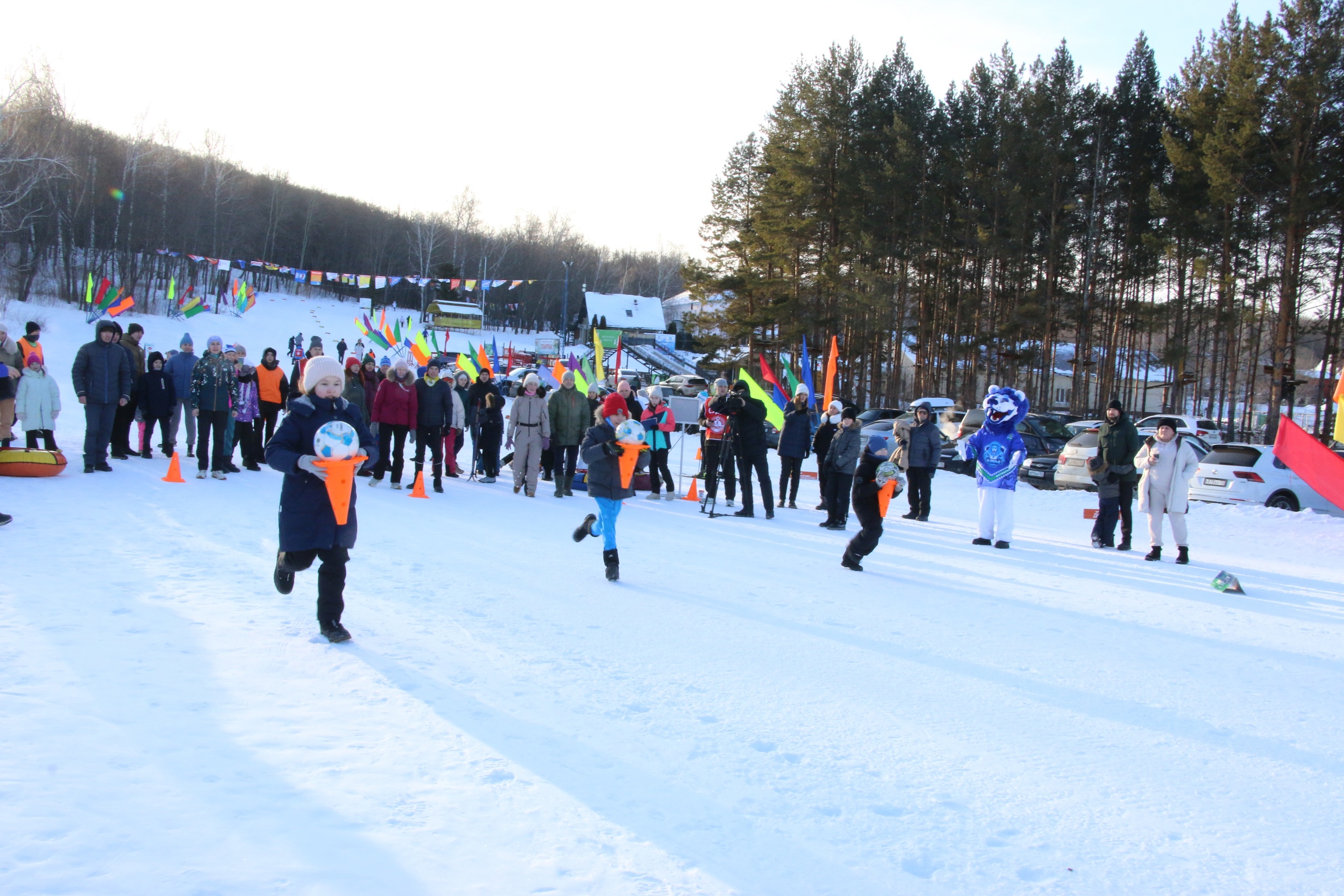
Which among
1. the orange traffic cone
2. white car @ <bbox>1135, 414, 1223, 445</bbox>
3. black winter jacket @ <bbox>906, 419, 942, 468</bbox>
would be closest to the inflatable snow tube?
the orange traffic cone

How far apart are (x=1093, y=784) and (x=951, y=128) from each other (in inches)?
1438

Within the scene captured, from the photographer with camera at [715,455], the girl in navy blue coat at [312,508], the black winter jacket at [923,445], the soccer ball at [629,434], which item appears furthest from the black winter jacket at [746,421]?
the girl in navy blue coat at [312,508]

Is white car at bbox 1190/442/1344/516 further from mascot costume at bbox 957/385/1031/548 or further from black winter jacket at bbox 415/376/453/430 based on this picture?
black winter jacket at bbox 415/376/453/430

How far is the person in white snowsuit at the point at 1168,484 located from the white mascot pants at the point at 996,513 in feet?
4.75

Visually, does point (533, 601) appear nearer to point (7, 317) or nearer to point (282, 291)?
point (7, 317)

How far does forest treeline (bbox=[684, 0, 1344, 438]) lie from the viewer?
83.4ft

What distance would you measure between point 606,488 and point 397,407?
605cm

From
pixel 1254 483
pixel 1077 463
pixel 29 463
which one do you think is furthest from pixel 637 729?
pixel 1077 463

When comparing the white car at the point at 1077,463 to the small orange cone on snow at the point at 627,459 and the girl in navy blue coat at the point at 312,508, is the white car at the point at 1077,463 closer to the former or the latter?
the small orange cone on snow at the point at 627,459

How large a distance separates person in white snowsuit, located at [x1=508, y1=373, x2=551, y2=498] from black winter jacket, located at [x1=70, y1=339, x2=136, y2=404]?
5.13m

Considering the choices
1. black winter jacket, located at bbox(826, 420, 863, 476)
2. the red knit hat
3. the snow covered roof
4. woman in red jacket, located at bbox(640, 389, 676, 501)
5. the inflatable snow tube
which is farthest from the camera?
the snow covered roof

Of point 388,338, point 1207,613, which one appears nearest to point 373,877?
point 1207,613

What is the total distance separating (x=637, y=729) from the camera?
404 cm

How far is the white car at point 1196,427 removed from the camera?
23.1 m
